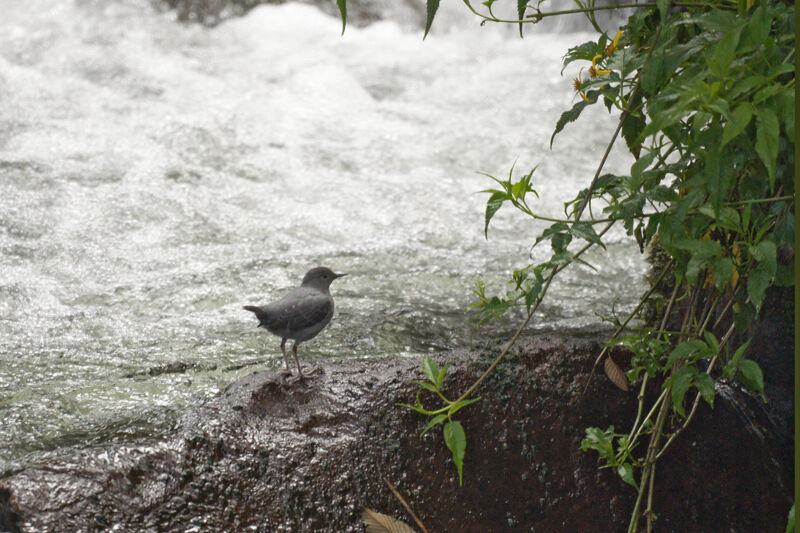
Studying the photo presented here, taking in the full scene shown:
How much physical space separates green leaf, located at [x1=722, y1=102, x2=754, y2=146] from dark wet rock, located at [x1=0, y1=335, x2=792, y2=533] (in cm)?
155

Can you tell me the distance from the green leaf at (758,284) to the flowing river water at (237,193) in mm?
2167

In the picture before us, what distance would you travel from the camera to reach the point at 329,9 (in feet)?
31.4

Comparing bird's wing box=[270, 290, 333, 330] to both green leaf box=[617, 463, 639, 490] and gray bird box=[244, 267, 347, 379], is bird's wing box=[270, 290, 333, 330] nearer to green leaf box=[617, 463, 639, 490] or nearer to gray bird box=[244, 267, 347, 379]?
gray bird box=[244, 267, 347, 379]

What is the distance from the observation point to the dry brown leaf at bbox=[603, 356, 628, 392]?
2867mm

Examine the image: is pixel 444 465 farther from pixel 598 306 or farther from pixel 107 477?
pixel 598 306

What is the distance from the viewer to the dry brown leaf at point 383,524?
250 cm

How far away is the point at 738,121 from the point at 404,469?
5.49ft

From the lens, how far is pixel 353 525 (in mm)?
Result: 2525

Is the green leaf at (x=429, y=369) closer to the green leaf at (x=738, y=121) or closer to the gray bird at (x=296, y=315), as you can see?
the gray bird at (x=296, y=315)

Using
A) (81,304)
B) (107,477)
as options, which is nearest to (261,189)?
(81,304)

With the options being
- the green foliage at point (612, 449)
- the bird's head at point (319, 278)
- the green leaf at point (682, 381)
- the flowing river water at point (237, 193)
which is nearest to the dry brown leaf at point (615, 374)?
the green foliage at point (612, 449)

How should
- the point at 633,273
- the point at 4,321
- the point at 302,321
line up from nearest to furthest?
the point at 302,321, the point at 4,321, the point at 633,273

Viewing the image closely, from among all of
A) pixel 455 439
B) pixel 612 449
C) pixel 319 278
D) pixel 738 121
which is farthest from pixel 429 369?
pixel 319 278

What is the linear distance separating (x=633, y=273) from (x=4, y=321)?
4.08 meters
